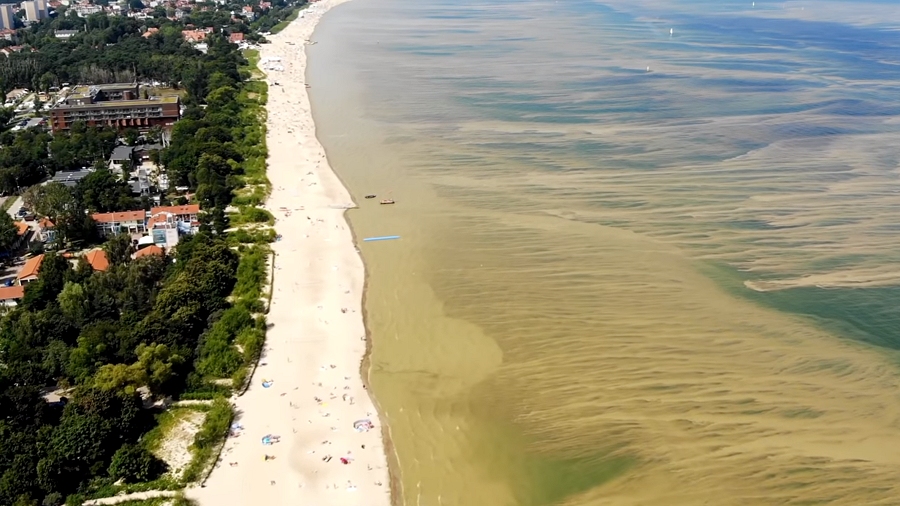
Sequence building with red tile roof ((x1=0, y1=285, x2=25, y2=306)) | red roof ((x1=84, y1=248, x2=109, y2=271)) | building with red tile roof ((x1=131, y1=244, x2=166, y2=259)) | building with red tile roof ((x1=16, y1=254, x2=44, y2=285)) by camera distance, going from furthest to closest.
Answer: building with red tile roof ((x1=131, y1=244, x2=166, y2=259)) < red roof ((x1=84, y1=248, x2=109, y2=271)) < building with red tile roof ((x1=16, y1=254, x2=44, y2=285)) < building with red tile roof ((x1=0, y1=285, x2=25, y2=306))

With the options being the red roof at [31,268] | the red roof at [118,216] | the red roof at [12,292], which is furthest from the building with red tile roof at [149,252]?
the red roof at [12,292]

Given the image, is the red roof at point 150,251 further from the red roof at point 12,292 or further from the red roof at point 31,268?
the red roof at point 12,292

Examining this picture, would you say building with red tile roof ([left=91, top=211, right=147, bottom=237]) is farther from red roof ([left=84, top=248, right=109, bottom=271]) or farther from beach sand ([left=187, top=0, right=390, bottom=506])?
beach sand ([left=187, top=0, right=390, bottom=506])

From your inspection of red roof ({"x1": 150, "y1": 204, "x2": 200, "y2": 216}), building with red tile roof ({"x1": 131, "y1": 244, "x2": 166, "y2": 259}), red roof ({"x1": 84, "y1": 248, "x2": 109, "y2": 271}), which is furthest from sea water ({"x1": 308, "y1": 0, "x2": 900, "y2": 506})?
red roof ({"x1": 84, "y1": 248, "x2": 109, "y2": 271})

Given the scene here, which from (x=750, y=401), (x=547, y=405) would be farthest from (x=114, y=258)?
(x=750, y=401)

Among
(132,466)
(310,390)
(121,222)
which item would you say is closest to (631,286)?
(310,390)
